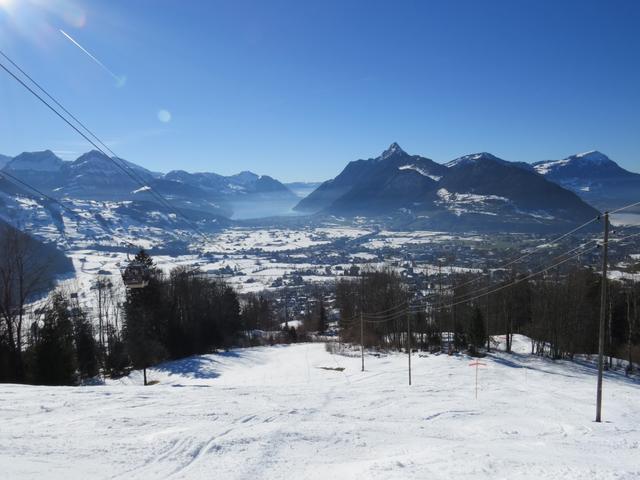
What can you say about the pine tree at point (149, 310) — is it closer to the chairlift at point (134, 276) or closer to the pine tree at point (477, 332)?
the chairlift at point (134, 276)

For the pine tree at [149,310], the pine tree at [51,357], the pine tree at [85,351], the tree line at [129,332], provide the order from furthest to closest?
the pine tree at [149,310] → the pine tree at [85,351] → the tree line at [129,332] → the pine tree at [51,357]

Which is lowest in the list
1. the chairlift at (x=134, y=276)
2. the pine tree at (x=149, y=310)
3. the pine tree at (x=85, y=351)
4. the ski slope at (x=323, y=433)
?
the pine tree at (x=85, y=351)

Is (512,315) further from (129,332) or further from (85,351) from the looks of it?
(85,351)

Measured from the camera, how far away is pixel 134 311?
46250mm

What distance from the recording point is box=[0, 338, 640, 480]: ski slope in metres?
9.83

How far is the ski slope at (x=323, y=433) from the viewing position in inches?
387


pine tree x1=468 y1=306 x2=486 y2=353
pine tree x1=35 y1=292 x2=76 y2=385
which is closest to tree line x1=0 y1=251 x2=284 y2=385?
pine tree x1=35 y1=292 x2=76 y2=385

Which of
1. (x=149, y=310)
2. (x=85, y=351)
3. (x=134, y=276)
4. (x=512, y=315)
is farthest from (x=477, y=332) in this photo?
(x=85, y=351)

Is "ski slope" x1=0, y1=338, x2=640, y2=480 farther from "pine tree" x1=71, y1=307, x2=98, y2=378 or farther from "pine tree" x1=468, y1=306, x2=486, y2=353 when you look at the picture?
"pine tree" x1=71, y1=307, x2=98, y2=378

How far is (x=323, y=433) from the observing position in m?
13.5

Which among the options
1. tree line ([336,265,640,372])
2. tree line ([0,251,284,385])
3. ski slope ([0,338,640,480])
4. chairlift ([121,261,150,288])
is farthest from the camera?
tree line ([336,265,640,372])

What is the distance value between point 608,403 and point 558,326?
2221cm

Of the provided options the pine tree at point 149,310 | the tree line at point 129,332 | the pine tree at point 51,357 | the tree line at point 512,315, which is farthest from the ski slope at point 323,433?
the pine tree at point 149,310

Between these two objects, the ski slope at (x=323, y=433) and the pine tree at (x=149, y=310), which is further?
the pine tree at (x=149, y=310)
